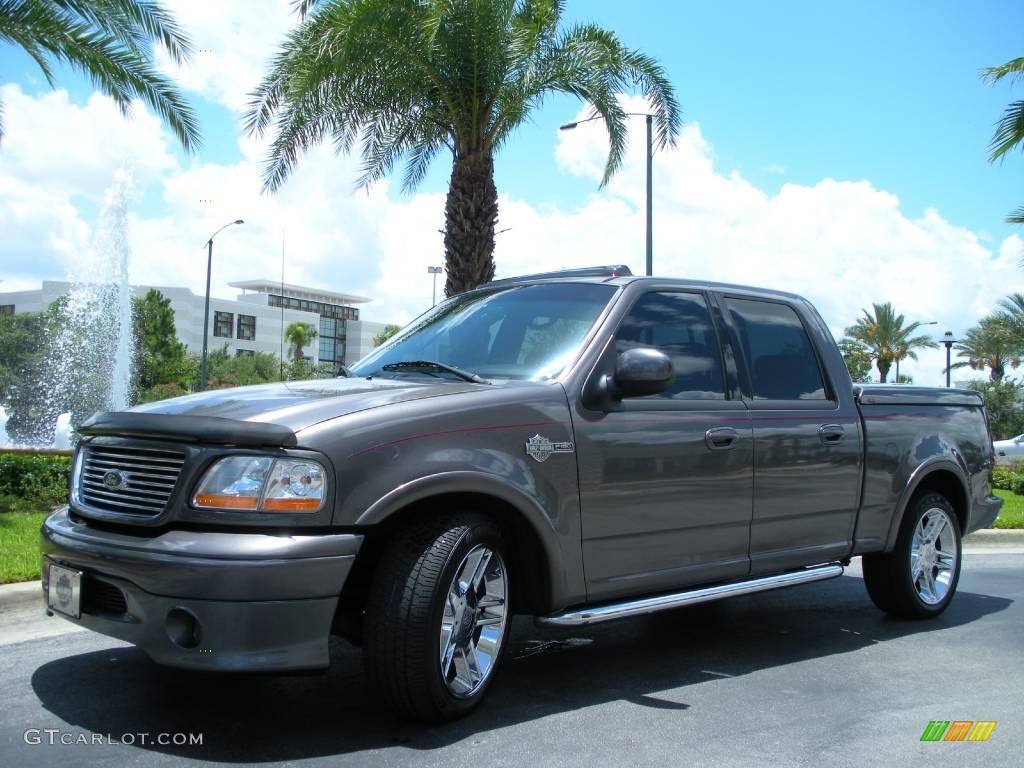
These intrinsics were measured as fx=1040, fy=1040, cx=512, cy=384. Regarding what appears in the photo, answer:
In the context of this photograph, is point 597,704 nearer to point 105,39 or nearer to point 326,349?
point 105,39

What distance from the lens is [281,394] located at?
425 centimetres

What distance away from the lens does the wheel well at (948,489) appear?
6.45 m

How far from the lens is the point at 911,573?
249 inches

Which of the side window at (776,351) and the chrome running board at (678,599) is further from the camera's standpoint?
the side window at (776,351)

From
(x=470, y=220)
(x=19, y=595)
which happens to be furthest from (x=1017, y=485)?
(x=19, y=595)

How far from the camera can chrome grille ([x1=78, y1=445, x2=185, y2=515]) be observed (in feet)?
12.5

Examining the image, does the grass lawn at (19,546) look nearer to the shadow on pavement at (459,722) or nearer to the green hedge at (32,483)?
the green hedge at (32,483)

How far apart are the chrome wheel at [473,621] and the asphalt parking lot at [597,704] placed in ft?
0.69

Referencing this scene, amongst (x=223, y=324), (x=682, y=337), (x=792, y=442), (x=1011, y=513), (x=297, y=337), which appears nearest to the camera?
(x=682, y=337)

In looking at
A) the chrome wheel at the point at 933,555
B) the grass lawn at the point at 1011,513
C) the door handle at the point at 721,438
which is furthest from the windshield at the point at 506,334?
the grass lawn at the point at 1011,513

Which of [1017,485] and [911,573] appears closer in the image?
[911,573]

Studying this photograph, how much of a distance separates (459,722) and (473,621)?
1.33 ft

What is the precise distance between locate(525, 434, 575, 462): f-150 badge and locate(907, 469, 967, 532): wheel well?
9.92 ft

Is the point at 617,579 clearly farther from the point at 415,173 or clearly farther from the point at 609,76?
the point at 415,173
